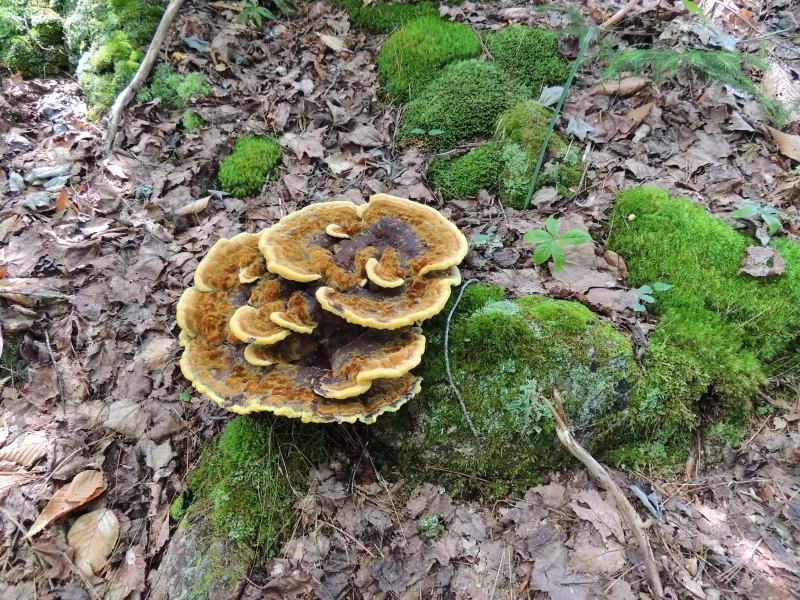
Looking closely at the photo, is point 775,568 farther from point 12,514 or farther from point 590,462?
point 12,514

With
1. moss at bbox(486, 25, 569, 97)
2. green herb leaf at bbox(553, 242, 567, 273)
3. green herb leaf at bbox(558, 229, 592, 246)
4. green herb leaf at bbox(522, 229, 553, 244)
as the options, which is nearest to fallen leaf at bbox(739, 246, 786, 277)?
green herb leaf at bbox(558, 229, 592, 246)

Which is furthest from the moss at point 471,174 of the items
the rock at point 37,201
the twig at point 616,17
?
the rock at point 37,201

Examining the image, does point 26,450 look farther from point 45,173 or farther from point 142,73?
point 142,73

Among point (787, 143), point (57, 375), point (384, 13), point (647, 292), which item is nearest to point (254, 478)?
point (57, 375)

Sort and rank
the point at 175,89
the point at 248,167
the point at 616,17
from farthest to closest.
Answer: the point at 175,89
the point at 616,17
the point at 248,167

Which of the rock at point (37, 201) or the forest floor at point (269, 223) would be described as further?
the rock at point (37, 201)

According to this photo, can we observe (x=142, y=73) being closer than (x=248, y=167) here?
No

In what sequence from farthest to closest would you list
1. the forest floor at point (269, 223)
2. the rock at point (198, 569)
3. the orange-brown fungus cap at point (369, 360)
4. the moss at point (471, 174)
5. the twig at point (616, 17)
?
the twig at point (616, 17), the moss at point (471, 174), the forest floor at point (269, 223), the rock at point (198, 569), the orange-brown fungus cap at point (369, 360)

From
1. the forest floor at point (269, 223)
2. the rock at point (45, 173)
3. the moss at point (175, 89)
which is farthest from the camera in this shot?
the moss at point (175, 89)

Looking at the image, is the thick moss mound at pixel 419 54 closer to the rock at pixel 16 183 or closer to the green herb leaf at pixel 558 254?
the green herb leaf at pixel 558 254
